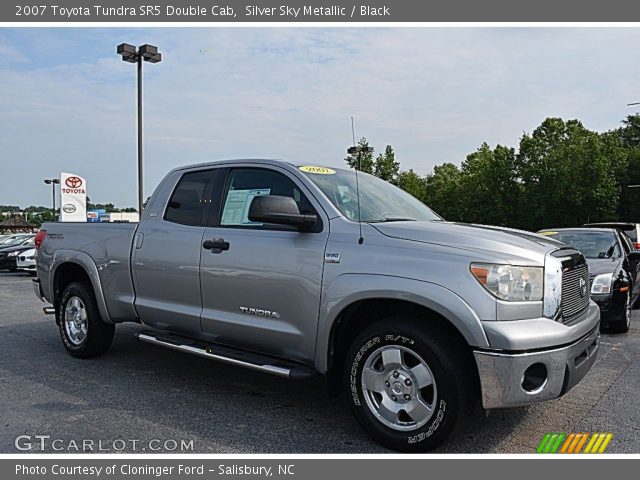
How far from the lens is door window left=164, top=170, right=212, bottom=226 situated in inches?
193

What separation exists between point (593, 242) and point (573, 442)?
5762mm

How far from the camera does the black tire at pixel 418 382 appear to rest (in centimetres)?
336

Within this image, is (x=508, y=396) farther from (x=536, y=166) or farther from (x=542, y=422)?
(x=536, y=166)

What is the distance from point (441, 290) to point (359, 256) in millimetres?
623

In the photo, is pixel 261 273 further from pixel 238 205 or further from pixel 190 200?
pixel 190 200

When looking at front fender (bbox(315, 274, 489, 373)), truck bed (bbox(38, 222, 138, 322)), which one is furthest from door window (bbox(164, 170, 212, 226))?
front fender (bbox(315, 274, 489, 373))

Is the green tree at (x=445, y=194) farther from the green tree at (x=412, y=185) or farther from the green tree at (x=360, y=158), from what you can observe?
the green tree at (x=360, y=158)

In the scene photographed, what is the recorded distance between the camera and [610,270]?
7.52 m

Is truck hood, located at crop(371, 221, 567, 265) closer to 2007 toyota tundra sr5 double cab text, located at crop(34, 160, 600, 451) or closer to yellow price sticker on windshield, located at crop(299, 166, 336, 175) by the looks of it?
2007 toyota tundra sr5 double cab text, located at crop(34, 160, 600, 451)

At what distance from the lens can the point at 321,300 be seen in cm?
388

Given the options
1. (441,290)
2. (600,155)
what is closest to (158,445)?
(441,290)

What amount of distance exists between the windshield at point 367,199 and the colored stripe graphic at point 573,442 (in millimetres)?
1792

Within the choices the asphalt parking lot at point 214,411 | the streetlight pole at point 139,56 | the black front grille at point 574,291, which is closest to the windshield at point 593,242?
the asphalt parking lot at point 214,411

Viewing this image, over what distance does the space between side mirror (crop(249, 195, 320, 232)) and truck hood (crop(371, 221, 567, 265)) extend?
1.78 feet
